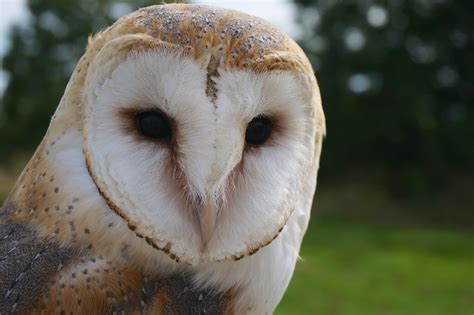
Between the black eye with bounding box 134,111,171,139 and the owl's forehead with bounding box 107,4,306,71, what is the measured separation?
136 mm

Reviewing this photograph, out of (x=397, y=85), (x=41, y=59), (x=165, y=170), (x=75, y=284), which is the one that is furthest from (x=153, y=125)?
(x=41, y=59)

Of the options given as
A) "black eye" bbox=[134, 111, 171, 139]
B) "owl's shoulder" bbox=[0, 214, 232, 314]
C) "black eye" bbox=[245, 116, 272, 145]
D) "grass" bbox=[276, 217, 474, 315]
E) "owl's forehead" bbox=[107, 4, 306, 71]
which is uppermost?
"owl's forehead" bbox=[107, 4, 306, 71]

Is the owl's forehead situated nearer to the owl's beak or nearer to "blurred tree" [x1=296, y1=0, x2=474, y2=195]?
the owl's beak

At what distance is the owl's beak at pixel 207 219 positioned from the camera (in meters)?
1.25

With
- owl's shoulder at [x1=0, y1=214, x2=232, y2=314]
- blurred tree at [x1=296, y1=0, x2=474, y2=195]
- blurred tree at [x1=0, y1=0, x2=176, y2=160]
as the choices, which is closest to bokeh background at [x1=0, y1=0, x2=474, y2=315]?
blurred tree at [x1=296, y1=0, x2=474, y2=195]

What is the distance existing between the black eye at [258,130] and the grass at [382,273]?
4.67m

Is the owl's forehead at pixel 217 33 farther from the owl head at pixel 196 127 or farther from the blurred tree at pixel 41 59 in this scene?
the blurred tree at pixel 41 59

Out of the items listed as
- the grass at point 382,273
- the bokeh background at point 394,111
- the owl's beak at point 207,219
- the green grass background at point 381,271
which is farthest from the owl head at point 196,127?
the bokeh background at point 394,111

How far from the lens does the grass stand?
6.20m

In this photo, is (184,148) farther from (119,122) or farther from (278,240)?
(278,240)

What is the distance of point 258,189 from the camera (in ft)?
4.23

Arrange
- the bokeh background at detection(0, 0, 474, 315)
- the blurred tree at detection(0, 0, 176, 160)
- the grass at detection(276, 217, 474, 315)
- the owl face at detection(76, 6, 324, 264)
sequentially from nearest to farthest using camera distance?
the owl face at detection(76, 6, 324, 264) < the grass at detection(276, 217, 474, 315) < the bokeh background at detection(0, 0, 474, 315) < the blurred tree at detection(0, 0, 176, 160)

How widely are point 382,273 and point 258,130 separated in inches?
265

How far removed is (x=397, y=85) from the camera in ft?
43.7
